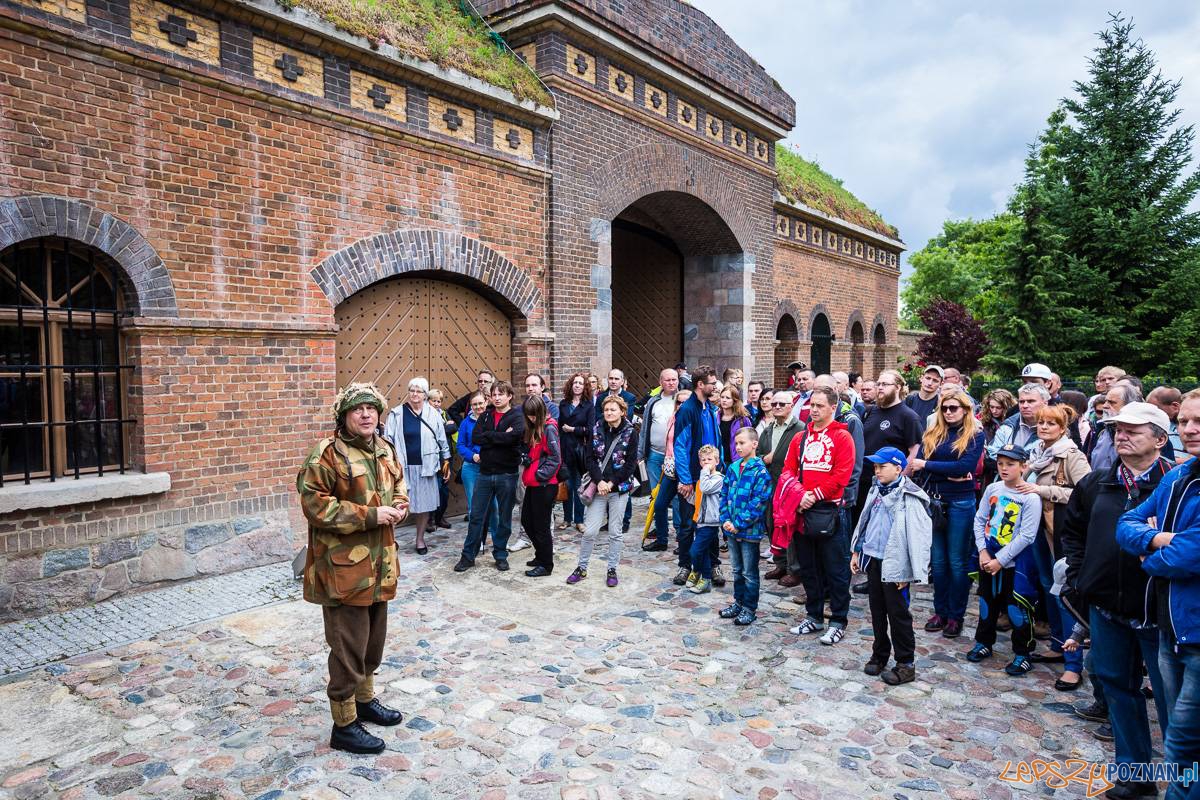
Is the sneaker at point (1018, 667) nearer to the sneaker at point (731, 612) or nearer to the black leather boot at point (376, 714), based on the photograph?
the sneaker at point (731, 612)

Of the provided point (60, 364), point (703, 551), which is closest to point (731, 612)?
point (703, 551)

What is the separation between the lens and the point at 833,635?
523cm

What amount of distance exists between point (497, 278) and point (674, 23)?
541 centimetres

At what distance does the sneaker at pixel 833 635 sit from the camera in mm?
5211

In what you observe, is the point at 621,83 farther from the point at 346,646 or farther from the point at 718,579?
the point at 346,646

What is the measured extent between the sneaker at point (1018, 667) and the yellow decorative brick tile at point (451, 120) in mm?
7407

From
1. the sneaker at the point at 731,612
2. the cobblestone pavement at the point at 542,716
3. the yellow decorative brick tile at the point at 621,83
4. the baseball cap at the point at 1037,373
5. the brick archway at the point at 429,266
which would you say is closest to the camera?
the cobblestone pavement at the point at 542,716

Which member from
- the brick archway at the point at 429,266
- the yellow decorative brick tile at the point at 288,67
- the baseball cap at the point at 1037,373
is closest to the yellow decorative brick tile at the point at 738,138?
the brick archway at the point at 429,266

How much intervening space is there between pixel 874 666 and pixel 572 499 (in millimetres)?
4587

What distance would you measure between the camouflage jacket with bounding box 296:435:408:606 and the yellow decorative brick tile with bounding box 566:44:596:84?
7571 millimetres

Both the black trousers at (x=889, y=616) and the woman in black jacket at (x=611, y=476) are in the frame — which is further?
the woman in black jacket at (x=611, y=476)

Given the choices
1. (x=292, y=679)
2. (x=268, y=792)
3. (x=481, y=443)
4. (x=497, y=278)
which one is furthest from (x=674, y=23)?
(x=268, y=792)

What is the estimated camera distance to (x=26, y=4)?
524cm

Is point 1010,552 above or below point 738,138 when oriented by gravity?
below
